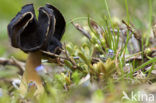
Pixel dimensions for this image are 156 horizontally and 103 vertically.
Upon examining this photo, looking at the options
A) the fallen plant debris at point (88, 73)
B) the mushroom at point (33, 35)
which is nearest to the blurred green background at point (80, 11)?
the fallen plant debris at point (88, 73)

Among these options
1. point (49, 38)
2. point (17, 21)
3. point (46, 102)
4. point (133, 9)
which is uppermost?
point (17, 21)

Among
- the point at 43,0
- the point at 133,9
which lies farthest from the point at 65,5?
the point at 133,9

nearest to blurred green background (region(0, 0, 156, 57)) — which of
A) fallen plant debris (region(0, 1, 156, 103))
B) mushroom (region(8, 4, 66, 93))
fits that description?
fallen plant debris (region(0, 1, 156, 103))

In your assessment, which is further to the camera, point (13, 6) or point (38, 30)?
point (13, 6)

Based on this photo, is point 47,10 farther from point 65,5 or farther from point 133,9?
point 65,5

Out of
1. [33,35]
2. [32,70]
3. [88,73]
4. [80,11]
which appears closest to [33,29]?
[33,35]

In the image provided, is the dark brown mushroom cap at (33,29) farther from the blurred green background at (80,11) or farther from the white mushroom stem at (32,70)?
the blurred green background at (80,11)

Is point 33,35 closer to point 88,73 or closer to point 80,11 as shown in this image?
point 88,73

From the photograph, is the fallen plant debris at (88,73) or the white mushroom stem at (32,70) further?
the white mushroom stem at (32,70)
